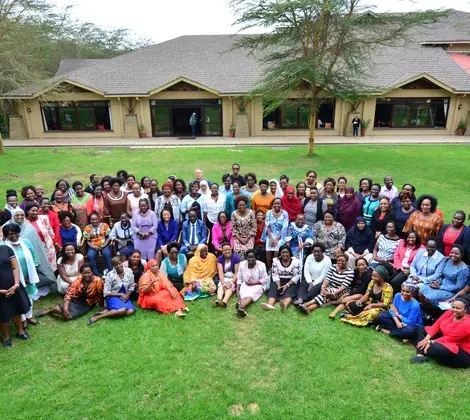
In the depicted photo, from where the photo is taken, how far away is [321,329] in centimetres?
566

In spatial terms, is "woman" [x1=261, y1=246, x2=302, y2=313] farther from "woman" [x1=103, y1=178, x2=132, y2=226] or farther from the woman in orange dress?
"woman" [x1=103, y1=178, x2=132, y2=226]

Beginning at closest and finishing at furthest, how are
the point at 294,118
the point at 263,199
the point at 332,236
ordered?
the point at 332,236, the point at 263,199, the point at 294,118

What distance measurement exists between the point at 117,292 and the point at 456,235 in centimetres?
560

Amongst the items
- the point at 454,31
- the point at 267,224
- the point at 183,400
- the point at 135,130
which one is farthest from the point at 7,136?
the point at 454,31

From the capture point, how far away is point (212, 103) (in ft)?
80.1

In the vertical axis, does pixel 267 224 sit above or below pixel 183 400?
above

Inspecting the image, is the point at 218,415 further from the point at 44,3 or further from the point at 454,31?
the point at 454,31

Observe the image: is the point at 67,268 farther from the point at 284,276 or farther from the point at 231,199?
the point at 284,276

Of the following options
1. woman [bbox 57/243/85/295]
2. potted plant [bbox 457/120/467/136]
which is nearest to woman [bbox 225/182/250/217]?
woman [bbox 57/243/85/295]

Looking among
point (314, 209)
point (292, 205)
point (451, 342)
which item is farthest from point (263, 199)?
point (451, 342)

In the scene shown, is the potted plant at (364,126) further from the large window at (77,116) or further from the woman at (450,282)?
the woman at (450,282)

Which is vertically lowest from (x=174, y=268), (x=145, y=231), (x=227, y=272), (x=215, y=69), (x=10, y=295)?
(x=227, y=272)

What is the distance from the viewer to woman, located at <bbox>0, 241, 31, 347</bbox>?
208 inches

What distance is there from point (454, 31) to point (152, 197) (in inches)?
1204
